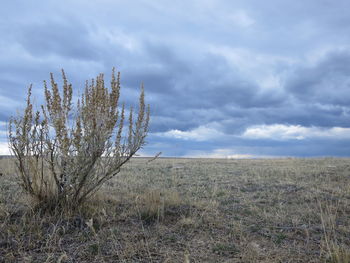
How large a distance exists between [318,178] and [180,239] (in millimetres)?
8265

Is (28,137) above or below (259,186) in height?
above

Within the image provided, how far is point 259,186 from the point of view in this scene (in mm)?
9430

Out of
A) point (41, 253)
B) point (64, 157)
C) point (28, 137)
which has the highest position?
point (28, 137)

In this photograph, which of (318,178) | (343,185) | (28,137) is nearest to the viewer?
(28,137)

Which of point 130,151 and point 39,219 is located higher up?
point 130,151

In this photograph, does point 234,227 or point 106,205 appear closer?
point 234,227

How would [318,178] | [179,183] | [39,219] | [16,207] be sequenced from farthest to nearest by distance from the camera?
[318,178]
[179,183]
[16,207]
[39,219]

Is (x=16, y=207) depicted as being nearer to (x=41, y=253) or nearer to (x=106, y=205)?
(x=106, y=205)

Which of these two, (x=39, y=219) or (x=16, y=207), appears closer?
(x=39, y=219)

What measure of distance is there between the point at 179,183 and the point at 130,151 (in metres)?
4.73

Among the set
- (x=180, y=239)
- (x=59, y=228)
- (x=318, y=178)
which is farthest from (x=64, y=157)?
(x=318, y=178)

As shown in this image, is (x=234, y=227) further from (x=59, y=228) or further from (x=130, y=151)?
(x=59, y=228)

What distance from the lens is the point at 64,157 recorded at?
4910mm

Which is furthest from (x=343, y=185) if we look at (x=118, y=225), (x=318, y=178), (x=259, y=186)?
(x=118, y=225)
